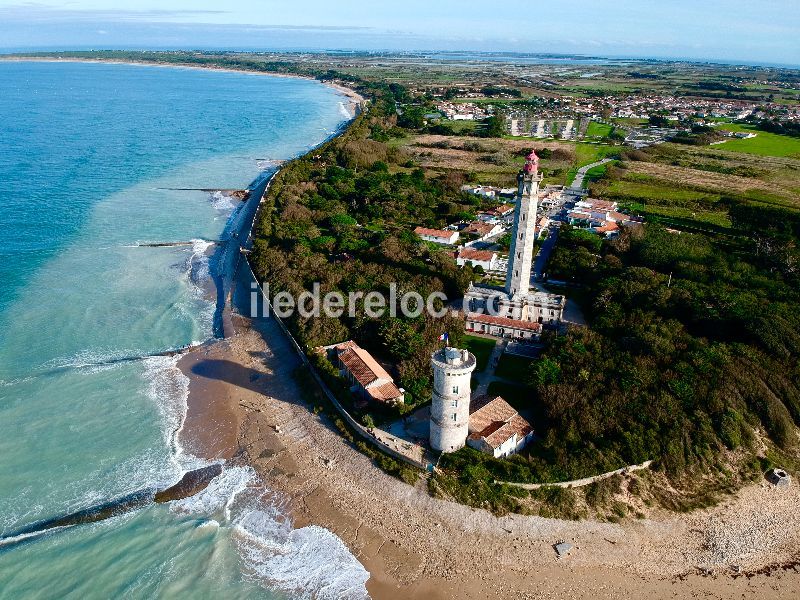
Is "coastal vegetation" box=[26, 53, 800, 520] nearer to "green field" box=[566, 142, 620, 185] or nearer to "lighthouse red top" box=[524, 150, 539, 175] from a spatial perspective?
"lighthouse red top" box=[524, 150, 539, 175]

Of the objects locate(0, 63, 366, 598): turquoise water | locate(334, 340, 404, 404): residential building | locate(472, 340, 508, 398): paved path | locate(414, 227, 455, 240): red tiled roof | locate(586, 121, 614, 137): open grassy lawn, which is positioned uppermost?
locate(586, 121, 614, 137): open grassy lawn

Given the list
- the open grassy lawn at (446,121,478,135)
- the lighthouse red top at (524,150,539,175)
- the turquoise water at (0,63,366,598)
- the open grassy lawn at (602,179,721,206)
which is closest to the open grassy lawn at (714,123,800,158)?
the open grassy lawn at (602,179,721,206)

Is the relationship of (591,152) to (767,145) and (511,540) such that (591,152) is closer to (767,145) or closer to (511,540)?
(767,145)

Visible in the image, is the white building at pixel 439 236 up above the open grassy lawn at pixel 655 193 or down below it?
below

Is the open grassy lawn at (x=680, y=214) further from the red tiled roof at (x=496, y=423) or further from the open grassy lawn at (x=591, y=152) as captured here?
the red tiled roof at (x=496, y=423)

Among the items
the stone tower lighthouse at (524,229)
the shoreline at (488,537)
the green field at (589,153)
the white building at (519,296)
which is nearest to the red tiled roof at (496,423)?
the shoreline at (488,537)

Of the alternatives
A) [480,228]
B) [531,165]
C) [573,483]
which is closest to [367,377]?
[573,483]
